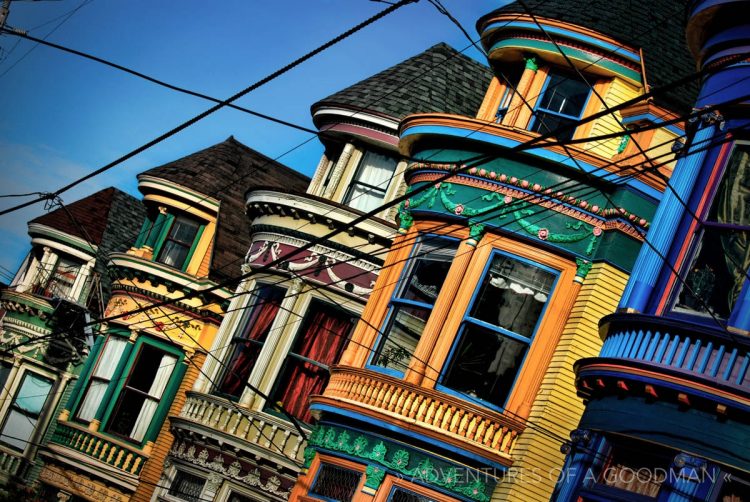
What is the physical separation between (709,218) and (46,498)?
758 inches

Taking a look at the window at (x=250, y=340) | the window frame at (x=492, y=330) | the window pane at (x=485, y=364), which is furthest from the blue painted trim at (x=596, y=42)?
the window at (x=250, y=340)

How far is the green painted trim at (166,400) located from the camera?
87.5ft

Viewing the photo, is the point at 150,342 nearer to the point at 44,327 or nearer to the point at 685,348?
the point at 44,327

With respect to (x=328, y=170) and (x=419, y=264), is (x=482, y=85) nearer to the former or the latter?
(x=328, y=170)

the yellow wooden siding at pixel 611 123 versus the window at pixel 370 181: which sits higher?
the yellow wooden siding at pixel 611 123

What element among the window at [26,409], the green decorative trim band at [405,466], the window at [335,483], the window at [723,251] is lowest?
the window at [26,409]

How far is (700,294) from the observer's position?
1293 cm

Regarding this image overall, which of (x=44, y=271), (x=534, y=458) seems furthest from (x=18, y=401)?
(x=534, y=458)

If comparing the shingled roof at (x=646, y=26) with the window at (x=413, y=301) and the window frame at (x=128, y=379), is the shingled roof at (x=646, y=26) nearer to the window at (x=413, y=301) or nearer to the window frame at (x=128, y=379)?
the window at (x=413, y=301)

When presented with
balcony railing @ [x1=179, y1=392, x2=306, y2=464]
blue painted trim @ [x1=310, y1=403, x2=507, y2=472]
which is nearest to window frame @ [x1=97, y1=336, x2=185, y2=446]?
balcony railing @ [x1=179, y1=392, x2=306, y2=464]

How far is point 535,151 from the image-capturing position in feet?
55.6

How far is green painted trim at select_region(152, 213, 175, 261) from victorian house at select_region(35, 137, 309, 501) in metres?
0.03

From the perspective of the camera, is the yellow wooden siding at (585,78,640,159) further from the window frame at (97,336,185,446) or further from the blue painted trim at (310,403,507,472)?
the window frame at (97,336,185,446)

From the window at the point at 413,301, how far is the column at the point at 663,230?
13.8 ft
